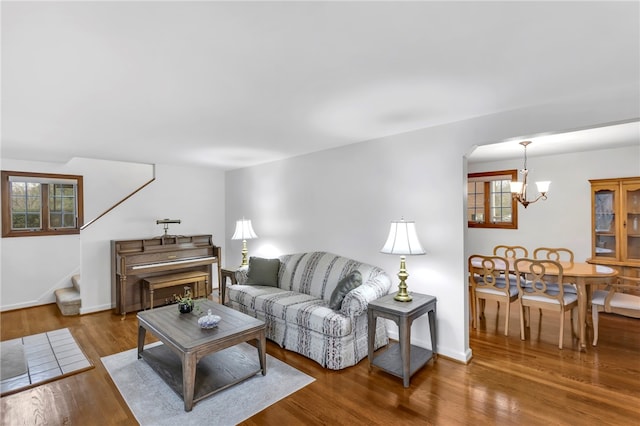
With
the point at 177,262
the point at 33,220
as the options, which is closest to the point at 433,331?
the point at 177,262

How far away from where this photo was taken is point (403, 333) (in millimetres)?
2627

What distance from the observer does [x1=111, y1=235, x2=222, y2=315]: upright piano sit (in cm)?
450

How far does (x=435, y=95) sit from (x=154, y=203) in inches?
185

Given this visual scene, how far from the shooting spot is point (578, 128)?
95.3 inches

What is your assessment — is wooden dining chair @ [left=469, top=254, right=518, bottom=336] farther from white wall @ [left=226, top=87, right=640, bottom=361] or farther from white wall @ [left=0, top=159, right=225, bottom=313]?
white wall @ [left=0, top=159, right=225, bottom=313]

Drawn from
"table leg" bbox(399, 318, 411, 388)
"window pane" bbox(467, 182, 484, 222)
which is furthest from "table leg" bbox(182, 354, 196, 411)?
"window pane" bbox(467, 182, 484, 222)

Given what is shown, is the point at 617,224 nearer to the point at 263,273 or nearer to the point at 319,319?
the point at 319,319

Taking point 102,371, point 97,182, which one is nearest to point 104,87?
point 102,371

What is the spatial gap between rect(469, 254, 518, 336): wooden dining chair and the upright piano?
13.1ft

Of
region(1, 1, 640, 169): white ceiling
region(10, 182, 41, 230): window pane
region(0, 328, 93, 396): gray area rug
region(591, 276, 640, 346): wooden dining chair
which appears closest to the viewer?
region(1, 1, 640, 169): white ceiling

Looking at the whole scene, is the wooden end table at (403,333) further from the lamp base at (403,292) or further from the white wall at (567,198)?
the white wall at (567,198)

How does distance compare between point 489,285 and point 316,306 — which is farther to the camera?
point 489,285

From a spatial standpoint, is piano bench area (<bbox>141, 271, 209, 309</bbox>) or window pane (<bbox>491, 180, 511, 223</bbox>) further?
window pane (<bbox>491, 180, 511, 223</bbox>)

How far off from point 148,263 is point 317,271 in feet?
8.70
